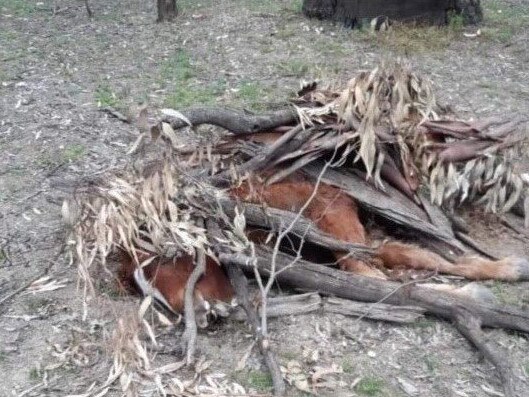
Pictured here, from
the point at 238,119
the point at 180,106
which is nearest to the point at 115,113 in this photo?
the point at 180,106

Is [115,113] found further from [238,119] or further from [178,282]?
[178,282]

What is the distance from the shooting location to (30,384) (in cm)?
358

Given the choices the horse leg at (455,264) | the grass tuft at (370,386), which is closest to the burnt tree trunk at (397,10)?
the horse leg at (455,264)

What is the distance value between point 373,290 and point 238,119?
48.8 inches

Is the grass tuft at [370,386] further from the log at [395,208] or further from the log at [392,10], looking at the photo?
the log at [392,10]

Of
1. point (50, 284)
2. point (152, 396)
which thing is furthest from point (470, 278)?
point (50, 284)

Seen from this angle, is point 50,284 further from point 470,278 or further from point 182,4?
point 182,4

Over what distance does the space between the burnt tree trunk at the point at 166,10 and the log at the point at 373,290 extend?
5245mm

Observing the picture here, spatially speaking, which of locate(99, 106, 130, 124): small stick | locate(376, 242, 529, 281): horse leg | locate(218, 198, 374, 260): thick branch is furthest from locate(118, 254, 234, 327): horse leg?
locate(99, 106, 130, 124): small stick

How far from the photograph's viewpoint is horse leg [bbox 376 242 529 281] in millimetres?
4367

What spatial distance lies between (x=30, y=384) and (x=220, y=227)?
1.23 meters

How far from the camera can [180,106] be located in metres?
6.69

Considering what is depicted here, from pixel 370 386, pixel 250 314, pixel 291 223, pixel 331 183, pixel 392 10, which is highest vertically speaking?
pixel 392 10

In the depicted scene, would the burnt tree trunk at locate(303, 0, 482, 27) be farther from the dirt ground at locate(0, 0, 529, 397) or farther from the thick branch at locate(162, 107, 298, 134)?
the thick branch at locate(162, 107, 298, 134)
